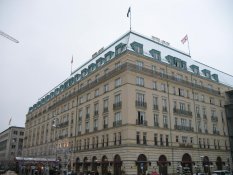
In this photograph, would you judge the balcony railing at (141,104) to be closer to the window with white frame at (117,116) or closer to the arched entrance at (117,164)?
the window with white frame at (117,116)

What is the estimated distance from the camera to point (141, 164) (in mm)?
47594

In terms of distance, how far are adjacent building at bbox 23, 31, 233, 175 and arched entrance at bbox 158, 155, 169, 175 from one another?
0.19m

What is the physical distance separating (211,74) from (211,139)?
65.3ft

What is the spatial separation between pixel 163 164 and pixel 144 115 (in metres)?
10.1

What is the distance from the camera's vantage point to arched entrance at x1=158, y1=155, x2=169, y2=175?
50.8 m

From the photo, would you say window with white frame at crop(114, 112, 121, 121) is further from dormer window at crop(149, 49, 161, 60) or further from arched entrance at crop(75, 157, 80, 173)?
arched entrance at crop(75, 157, 80, 173)

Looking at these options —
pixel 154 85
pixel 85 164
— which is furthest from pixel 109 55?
pixel 85 164

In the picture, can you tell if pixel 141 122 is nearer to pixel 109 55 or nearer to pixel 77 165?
pixel 109 55

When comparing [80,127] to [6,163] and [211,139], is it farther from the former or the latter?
[6,163]

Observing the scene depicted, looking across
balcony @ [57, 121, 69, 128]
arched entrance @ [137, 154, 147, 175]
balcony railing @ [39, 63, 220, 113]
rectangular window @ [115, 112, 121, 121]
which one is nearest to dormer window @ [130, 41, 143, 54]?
balcony railing @ [39, 63, 220, 113]

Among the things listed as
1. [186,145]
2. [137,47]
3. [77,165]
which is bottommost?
[77,165]

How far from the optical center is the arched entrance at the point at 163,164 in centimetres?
5078

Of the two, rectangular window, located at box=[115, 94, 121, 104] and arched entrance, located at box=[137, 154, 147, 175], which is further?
rectangular window, located at box=[115, 94, 121, 104]

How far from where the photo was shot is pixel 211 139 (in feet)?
210
